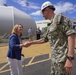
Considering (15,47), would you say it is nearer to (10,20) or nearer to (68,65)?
(68,65)

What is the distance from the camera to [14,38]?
5.78 meters

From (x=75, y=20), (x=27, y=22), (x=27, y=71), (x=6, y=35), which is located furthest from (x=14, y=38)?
(x=75, y=20)

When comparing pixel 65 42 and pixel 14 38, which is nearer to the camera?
pixel 65 42

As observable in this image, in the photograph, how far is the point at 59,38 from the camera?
3.69 m

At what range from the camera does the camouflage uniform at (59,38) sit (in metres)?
3.56

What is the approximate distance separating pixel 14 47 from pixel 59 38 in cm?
225

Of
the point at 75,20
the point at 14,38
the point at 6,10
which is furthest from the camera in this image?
the point at 75,20

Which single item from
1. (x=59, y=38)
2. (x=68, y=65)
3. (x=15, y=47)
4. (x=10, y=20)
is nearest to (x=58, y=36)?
(x=59, y=38)

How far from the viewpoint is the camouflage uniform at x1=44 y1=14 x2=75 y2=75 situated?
3564 mm

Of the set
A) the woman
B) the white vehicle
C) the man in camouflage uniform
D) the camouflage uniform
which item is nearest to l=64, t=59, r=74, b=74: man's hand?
the man in camouflage uniform

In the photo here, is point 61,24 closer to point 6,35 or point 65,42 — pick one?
point 65,42

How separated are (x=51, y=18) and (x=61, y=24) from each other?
0.71ft

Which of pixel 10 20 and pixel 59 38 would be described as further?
pixel 10 20

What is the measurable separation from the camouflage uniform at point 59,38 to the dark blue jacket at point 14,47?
82.8 inches
